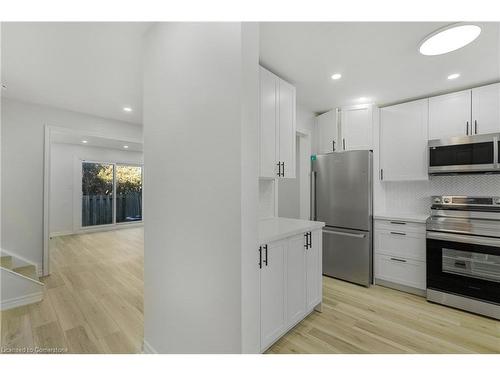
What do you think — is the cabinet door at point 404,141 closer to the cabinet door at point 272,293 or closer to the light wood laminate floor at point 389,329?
the light wood laminate floor at point 389,329

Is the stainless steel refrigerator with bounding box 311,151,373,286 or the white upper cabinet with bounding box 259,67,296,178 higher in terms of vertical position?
the white upper cabinet with bounding box 259,67,296,178

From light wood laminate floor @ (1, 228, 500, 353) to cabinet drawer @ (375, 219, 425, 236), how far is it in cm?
77

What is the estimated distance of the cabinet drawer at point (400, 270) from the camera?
8.68 ft

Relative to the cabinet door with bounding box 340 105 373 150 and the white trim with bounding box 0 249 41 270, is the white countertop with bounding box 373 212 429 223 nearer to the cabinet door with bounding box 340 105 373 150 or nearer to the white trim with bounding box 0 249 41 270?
the cabinet door with bounding box 340 105 373 150

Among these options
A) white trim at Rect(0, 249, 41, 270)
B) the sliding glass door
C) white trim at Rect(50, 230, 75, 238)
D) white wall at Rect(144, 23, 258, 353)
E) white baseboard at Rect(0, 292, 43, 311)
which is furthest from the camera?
the sliding glass door

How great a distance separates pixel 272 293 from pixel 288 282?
0.22 m

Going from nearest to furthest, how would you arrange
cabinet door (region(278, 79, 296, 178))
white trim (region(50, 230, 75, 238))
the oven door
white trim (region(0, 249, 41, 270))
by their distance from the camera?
the oven door → cabinet door (region(278, 79, 296, 178)) → white trim (region(0, 249, 41, 270)) → white trim (region(50, 230, 75, 238))

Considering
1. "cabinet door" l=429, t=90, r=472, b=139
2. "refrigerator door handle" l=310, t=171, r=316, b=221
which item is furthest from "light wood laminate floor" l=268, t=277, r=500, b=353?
"cabinet door" l=429, t=90, r=472, b=139

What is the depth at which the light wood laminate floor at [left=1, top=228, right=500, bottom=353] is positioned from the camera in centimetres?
179

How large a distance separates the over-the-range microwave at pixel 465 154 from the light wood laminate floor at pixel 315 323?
4.98ft

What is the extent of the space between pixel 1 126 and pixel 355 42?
4344 millimetres

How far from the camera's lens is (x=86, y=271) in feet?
11.2
